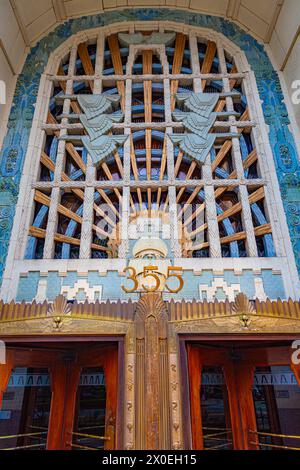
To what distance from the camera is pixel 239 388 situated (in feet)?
16.7

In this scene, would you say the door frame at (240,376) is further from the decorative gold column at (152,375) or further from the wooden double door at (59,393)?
the wooden double door at (59,393)

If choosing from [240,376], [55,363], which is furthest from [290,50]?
[55,363]

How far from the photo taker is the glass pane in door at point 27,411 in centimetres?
507

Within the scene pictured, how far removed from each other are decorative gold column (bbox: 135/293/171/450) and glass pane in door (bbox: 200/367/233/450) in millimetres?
1331

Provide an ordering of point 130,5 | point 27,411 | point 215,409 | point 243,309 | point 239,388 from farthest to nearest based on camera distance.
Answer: point 130,5 < point 27,411 < point 215,409 < point 239,388 < point 243,309

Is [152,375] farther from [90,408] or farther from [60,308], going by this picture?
[90,408]

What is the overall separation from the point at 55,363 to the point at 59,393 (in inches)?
16.2

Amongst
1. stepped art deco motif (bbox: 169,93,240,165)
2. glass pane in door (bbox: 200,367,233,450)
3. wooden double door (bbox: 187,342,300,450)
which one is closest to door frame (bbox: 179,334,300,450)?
wooden double door (bbox: 187,342,300,450)

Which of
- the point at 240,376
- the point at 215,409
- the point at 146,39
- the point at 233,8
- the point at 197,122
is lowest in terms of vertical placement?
the point at 215,409

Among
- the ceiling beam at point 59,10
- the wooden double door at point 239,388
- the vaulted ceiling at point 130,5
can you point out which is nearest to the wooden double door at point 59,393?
the wooden double door at point 239,388

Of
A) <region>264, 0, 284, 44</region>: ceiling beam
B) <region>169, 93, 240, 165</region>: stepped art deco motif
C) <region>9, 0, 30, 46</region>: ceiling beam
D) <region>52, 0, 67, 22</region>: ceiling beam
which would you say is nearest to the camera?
<region>169, 93, 240, 165</region>: stepped art deco motif

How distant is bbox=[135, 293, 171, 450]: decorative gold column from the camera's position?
3.57 m

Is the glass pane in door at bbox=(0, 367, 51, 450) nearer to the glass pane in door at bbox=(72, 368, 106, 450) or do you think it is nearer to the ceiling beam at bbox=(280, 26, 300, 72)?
the glass pane in door at bbox=(72, 368, 106, 450)

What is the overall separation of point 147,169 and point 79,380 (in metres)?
4.21
